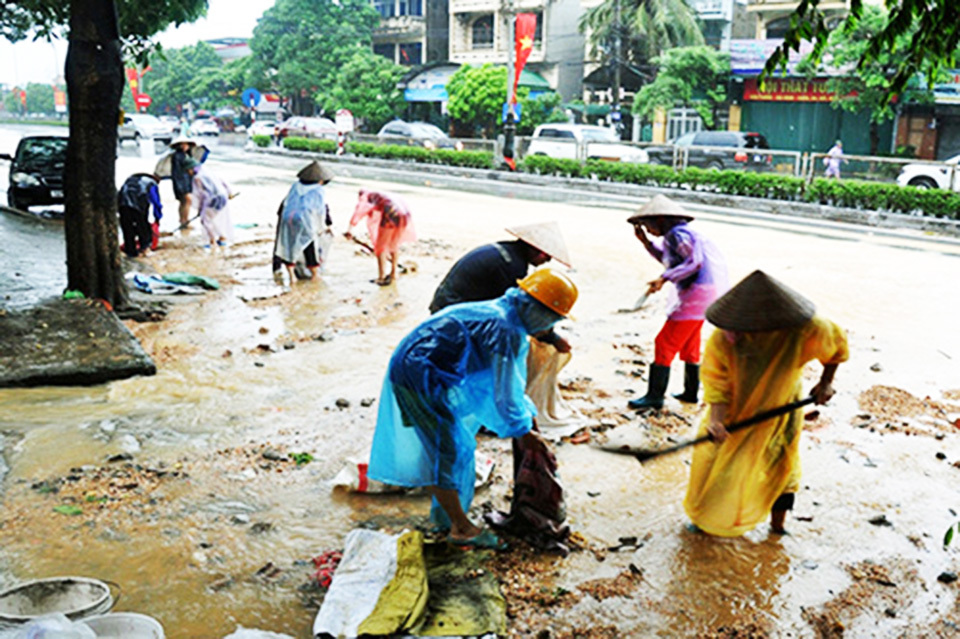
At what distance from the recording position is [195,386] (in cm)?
719

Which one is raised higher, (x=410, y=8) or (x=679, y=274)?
(x=410, y=8)

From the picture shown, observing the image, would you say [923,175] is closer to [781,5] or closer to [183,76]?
[781,5]

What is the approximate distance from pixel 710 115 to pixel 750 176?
12561 millimetres

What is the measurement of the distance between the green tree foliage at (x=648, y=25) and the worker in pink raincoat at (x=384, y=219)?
1016 inches

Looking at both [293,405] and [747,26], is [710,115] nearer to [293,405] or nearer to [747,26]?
[747,26]

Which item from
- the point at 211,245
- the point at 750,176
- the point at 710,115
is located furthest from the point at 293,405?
the point at 710,115

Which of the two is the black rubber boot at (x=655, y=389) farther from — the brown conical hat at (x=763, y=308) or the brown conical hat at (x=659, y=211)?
the brown conical hat at (x=763, y=308)

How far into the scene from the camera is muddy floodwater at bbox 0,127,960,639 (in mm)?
4043

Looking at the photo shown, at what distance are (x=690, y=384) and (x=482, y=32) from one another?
40.3 m

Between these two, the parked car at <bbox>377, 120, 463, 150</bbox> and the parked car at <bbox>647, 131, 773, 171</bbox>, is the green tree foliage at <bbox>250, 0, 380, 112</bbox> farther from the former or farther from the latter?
the parked car at <bbox>647, 131, 773, 171</bbox>

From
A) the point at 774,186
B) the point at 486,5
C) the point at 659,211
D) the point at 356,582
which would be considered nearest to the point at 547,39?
the point at 486,5

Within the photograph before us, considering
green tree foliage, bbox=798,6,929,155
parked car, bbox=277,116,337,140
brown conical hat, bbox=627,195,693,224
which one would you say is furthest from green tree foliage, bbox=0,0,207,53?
parked car, bbox=277,116,337,140

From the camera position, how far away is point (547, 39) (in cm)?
4131

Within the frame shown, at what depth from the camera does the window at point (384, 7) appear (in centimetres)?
5061
